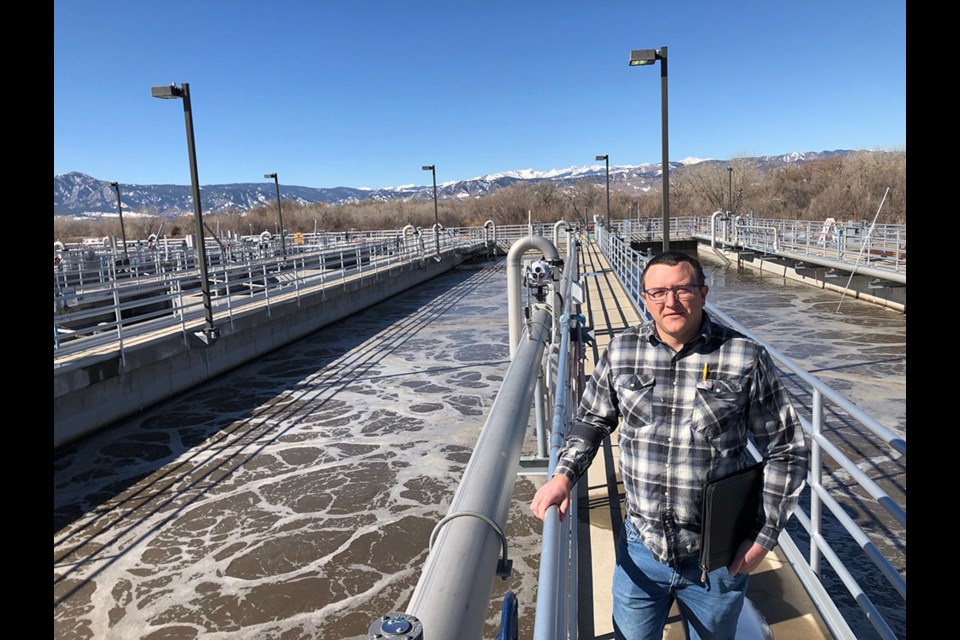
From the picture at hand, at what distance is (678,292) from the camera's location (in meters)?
2.11

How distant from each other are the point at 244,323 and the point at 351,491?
8590mm

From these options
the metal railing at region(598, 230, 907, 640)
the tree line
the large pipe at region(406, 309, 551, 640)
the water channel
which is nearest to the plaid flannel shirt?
the large pipe at region(406, 309, 551, 640)

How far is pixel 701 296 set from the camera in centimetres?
215

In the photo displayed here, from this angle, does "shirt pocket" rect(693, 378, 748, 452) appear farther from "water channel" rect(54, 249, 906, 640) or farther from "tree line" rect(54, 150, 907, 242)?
"tree line" rect(54, 150, 907, 242)

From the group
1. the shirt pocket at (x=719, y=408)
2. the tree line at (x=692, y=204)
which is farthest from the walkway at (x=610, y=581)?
the tree line at (x=692, y=204)


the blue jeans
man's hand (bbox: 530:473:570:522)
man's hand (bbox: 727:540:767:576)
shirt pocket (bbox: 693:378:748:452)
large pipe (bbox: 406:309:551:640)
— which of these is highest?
shirt pocket (bbox: 693:378:748:452)

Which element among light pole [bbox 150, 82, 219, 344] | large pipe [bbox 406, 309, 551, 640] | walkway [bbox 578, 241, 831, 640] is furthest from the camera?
light pole [bbox 150, 82, 219, 344]

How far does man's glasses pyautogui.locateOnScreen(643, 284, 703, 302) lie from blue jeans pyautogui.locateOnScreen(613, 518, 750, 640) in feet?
2.72

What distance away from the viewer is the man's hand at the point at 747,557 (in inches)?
81.3

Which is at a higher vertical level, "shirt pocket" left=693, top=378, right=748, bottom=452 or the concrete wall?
"shirt pocket" left=693, top=378, right=748, bottom=452

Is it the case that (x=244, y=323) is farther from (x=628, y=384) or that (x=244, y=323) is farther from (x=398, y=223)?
(x=398, y=223)

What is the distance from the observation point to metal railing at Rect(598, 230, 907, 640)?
8.54 feet

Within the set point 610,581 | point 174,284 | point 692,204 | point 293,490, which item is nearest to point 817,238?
point 174,284
